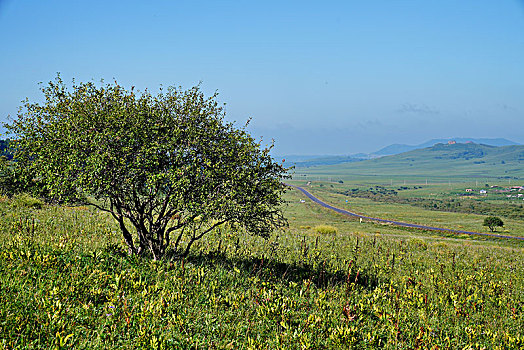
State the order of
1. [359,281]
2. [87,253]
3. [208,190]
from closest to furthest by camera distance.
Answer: [87,253]
[208,190]
[359,281]

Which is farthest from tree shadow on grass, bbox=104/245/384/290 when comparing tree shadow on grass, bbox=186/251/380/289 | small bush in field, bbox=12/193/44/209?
small bush in field, bbox=12/193/44/209

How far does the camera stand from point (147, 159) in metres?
10.2

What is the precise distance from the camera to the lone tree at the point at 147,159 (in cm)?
1000

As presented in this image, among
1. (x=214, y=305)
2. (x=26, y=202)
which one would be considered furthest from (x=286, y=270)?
(x=26, y=202)

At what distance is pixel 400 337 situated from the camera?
804 cm

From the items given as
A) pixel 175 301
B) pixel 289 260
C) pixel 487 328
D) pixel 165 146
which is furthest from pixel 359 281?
pixel 165 146

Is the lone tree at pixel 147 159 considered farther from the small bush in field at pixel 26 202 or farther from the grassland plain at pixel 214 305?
the small bush in field at pixel 26 202

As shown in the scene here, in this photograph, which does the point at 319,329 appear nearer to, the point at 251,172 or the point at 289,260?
the point at 251,172

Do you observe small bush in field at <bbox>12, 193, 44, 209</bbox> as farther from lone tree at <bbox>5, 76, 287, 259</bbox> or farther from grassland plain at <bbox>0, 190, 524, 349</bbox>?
lone tree at <bbox>5, 76, 287, 259</bbox>

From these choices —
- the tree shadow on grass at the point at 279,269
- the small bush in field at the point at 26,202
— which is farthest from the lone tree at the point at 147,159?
the small bush in field at the point at 26,202

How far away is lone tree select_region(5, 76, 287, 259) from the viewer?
1000 centimetres

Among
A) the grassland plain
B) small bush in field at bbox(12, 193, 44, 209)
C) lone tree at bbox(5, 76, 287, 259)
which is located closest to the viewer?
the grassland plain

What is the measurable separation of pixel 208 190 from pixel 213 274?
8.27 ft

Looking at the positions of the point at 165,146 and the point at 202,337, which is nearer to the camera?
the point at 202,337
